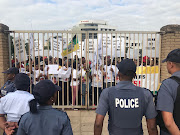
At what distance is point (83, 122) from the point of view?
4738 mm

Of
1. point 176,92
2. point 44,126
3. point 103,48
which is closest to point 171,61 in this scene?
point 176,92

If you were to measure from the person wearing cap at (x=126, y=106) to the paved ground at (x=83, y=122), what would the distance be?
2.25 meters

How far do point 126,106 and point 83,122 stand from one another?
300 centimetres

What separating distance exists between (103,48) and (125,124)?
11.5 feet

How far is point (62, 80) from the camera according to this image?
5465 millimetres

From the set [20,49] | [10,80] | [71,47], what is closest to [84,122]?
[71,47]

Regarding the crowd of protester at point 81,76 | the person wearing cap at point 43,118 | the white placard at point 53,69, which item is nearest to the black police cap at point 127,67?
the person wearing cap at point 43,118

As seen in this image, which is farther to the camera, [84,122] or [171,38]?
[171,38]

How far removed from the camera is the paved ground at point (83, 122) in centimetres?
423

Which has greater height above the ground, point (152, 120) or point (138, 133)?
point (152, 120)

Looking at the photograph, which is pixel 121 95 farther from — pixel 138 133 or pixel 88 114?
pixel 88 114

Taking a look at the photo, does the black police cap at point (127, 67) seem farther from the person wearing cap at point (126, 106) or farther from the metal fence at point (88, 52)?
the metal fence at point (88, 52)

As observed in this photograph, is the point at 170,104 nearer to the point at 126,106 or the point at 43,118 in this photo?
the point at 126,106

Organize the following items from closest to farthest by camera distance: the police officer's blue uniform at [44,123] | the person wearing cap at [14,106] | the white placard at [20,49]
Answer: the police officer's blue uniform at [44,123], the person wearing cap at [14,106], the white placard at [20,49]
